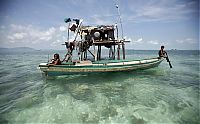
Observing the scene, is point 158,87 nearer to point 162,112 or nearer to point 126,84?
point 126,84

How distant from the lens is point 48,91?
1240 cm

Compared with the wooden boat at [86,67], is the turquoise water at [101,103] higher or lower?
lower

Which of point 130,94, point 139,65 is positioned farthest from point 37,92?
point 139,65

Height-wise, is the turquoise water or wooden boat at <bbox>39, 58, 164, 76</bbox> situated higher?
wooden boat at <bbox>39, 58, 164, 76</bbox>

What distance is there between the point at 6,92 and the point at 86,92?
6.13m

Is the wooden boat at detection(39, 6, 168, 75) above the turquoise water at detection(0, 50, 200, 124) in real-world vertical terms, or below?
above

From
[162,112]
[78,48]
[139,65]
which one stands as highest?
[78,48]

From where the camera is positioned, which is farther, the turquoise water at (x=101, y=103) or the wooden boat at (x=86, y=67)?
the wooden boat at (x=86, y=67)

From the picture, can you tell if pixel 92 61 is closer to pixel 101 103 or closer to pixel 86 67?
pixel 86 67

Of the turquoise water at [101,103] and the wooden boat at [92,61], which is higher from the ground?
the wooden boat at [92,61]

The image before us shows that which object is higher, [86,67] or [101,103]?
[86,67]

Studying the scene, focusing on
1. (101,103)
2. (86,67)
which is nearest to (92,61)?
(86,67)

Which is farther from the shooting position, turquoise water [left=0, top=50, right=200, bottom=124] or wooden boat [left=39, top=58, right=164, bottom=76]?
wooden boat [left=39, top=58, right=164, bottom=76]

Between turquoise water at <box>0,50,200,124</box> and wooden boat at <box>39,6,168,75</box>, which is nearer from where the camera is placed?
turquoise water at <box>0,50,200,124</box>
